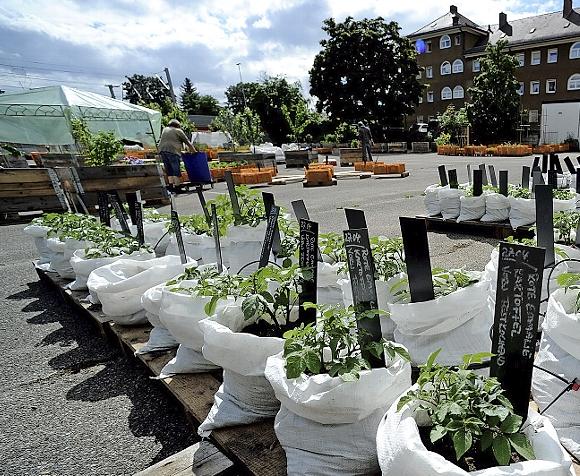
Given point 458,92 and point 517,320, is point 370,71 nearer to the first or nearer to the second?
point 458,92

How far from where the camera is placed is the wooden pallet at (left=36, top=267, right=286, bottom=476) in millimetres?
1404

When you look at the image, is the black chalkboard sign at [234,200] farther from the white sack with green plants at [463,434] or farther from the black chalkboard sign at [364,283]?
the white sack with green plants at [463,434]

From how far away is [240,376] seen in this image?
162 centimetres

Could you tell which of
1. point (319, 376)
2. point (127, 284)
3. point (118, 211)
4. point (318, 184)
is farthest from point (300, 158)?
point (319, 376)

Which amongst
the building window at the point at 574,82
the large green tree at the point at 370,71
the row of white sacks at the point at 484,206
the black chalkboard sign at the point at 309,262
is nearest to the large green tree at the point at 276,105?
the large green tree at the point at 370,71

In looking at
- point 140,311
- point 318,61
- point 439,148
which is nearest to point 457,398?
point 140,311

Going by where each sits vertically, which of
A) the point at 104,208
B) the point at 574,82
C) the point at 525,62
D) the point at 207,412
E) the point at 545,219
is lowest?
the point at 207,412

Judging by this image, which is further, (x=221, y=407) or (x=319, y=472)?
(x=221, y=407)

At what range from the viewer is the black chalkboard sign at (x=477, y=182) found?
4617mm

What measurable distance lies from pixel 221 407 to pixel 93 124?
16099 millimetres

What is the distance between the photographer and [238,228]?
307 centimetres

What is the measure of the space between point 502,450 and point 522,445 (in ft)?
0.23

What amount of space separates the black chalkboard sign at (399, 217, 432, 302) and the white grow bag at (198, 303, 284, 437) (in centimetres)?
55

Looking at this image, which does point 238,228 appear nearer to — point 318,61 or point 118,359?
point 118,359
